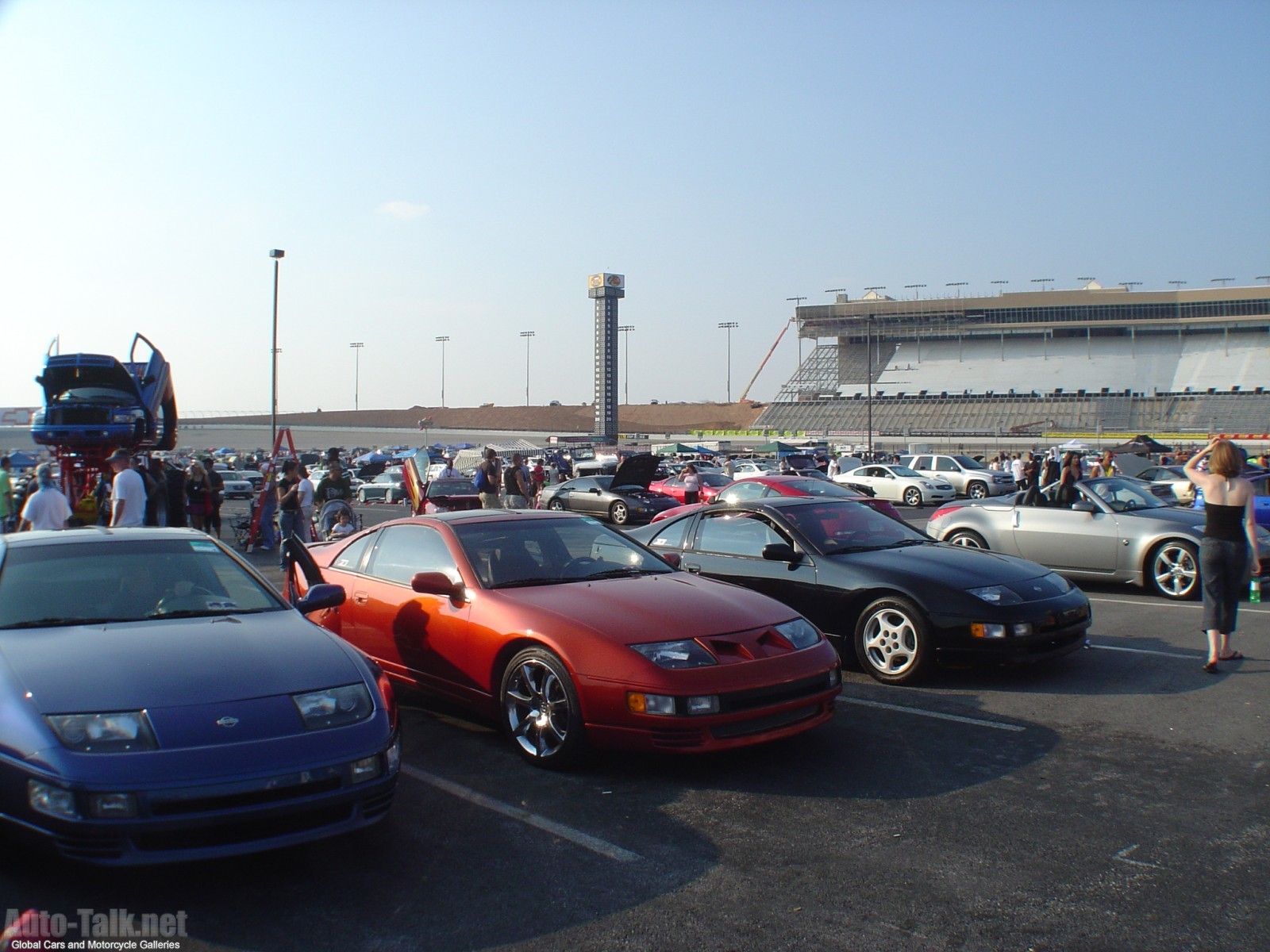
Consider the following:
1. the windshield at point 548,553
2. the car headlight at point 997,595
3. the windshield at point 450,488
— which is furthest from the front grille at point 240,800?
the windshield at point 450,488

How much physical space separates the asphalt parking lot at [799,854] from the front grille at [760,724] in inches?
10.1

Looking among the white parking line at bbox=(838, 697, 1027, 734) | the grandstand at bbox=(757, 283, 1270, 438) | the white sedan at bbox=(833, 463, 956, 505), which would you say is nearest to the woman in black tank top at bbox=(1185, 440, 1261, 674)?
the white parking line at bbox=(838, 697, 1027, 734)

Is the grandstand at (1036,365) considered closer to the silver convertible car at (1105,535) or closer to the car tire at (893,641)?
the silver convertible car at (1105,535)

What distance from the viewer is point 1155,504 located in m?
11.4

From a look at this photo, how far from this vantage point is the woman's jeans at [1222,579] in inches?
270

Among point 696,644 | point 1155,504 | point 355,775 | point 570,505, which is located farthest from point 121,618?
point 570,505

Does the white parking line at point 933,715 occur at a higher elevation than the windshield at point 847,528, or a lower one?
lower

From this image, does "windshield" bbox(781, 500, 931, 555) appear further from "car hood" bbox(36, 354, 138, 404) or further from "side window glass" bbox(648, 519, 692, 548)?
"car hood" bbox(36, 354, 138, 404)

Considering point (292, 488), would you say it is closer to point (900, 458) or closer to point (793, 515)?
point (793, 515)

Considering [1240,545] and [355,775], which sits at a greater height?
[1240,545]

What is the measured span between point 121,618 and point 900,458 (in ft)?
108

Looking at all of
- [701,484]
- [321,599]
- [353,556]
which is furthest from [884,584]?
[701,484]

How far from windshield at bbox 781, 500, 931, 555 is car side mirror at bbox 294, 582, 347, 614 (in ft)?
12.6

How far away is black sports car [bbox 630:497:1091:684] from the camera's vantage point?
261 inches
